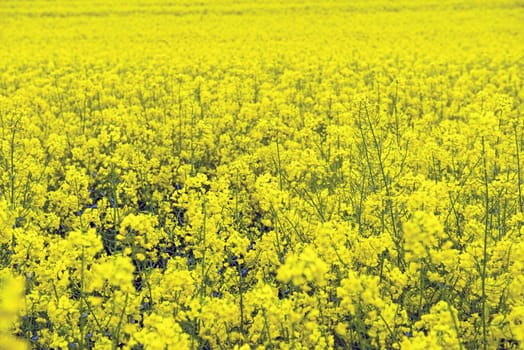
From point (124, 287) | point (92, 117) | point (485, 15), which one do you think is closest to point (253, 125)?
point (92, 117)

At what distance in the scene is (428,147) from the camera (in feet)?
13.0

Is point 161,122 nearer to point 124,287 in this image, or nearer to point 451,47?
point 124,287

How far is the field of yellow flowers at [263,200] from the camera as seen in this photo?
235cm

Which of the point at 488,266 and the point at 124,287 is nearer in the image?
the point at 124,287

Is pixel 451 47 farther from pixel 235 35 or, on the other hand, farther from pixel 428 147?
pixel 428 147

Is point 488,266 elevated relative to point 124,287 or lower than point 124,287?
lower

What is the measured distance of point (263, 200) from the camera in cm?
308

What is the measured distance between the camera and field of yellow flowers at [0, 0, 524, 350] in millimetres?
2348

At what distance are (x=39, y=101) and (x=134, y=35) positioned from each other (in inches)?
385

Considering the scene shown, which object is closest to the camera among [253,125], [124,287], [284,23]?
[124,287]

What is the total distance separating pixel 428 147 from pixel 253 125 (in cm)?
256

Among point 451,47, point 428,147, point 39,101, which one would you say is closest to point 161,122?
point 39,101

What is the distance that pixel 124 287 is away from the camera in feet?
6.44

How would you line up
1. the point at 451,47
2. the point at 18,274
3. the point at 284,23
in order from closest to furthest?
1. the point at 18,274
2. the point at 451,47
3. the point at 284,23
